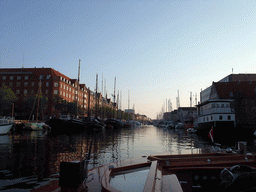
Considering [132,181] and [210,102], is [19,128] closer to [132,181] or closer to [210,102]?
[210,102]

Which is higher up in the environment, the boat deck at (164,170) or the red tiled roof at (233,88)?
the red tiled roof at (233,88)

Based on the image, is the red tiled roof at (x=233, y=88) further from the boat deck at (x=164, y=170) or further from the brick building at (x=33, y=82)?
the boat deck at (x=164, y=170)

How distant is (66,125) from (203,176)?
141 feet

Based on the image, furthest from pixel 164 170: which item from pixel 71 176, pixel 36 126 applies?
pixel 36 126

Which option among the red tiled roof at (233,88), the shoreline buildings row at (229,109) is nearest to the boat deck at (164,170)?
the shoreline buildings row at (229,109)

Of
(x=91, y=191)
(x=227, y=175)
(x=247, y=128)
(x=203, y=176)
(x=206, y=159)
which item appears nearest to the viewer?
(x=91, y=191)

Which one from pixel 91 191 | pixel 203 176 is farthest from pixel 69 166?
pixel 203 176

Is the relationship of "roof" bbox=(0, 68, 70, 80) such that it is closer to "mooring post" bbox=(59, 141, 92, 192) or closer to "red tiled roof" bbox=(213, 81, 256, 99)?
"red tiled roof" bbox=(213, 81, 256, 99)

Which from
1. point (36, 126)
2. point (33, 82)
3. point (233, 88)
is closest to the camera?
point (36, 126)

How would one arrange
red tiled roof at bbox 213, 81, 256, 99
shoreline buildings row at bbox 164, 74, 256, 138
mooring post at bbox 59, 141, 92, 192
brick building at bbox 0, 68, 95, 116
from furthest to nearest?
brick building at bbox 0, 68, 95, 116, red tiled roof at bbox 213, 81, 256, 99, shoreline buildings row at bbox 164, 74, 256, 138, mooring post at bbox 59, 141, 92, 192

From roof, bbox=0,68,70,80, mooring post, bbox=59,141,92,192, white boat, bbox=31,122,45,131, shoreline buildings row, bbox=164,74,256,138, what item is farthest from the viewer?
roof, bbox=0,68,70,80

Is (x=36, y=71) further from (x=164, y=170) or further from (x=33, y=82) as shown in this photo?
(x=164, y=170)

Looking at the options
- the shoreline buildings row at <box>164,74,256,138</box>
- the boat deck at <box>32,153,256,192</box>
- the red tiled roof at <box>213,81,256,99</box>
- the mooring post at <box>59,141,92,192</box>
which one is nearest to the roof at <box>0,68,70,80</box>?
the shoreline buildings row at <box>164,74,256,138</box>

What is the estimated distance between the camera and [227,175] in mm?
4055
